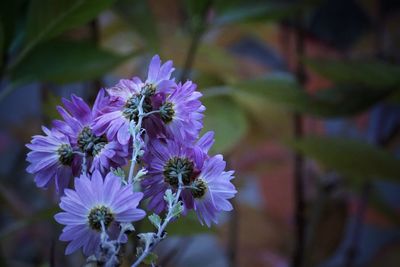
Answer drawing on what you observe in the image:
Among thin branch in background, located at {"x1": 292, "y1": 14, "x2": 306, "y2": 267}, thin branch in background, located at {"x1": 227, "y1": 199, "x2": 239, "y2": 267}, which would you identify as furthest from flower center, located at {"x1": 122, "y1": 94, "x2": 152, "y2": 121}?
thin branch in background, located at {"x1": 227, "y1": 199, "x2": 239, "y2": 267}

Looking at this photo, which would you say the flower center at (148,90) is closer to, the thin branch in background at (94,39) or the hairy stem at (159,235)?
the hairy stem at (159,235)

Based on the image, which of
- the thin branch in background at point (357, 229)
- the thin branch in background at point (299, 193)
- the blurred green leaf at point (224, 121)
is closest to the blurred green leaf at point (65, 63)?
the blurred green leaf at point (224, 121)

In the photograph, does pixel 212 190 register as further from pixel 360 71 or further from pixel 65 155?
pixel 360 71

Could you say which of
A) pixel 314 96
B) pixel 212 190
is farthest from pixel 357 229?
pixel 212 190

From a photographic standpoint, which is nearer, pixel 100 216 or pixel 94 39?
pixel 100 216

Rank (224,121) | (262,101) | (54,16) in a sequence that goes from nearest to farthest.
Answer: (54,16), (224,121), (262,101)

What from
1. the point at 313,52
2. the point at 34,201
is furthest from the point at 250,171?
the point at 34,201

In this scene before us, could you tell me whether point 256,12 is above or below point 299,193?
above

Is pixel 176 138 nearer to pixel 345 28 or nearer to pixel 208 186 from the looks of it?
pixel 208 186
